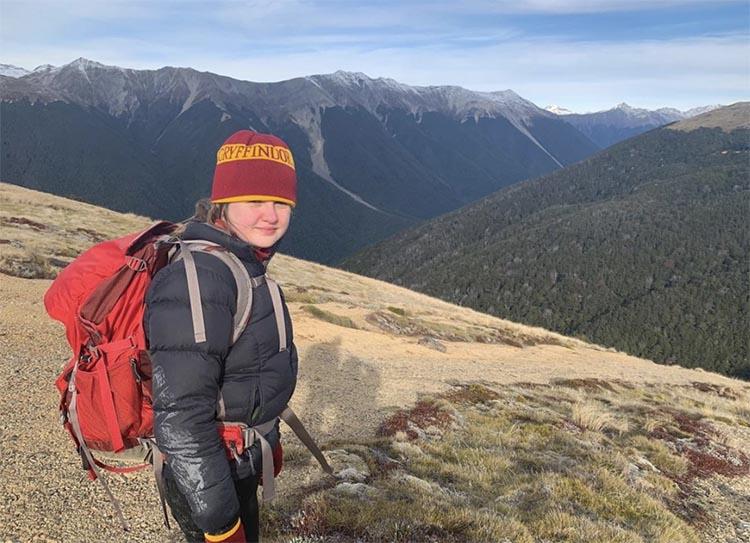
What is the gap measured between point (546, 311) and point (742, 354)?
5109 cm

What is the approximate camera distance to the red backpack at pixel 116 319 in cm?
295

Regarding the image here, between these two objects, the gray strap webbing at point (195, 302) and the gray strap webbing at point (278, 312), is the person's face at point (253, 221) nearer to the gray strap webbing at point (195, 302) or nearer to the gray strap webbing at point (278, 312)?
the gray strap webbing at point (278, 312)

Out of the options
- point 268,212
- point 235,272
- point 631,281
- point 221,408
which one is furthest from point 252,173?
point 631,281

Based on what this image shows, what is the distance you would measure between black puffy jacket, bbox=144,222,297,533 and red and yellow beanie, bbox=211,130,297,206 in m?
0.31

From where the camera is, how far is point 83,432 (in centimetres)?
330

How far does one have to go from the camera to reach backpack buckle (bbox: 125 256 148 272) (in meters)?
2.95

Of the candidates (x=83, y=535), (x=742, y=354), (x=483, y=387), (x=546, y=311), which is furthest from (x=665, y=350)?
(x=83, y=535)

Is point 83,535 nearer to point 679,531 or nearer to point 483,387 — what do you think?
point 679,531

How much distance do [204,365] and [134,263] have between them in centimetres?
73

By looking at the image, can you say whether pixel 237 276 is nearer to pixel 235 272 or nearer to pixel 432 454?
pixel 235 272

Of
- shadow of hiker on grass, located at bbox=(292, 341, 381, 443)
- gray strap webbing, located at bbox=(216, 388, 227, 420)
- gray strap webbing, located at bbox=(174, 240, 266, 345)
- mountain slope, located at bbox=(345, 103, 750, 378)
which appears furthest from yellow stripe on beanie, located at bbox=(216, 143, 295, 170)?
mountain slope, located at bbox=(345, 103, 750, 378)

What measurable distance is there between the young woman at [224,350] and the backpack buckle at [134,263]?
6.3 inches

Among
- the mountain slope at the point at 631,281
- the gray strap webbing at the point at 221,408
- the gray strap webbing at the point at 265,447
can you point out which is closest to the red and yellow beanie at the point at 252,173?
the gray strap webbing at the point at 221,408

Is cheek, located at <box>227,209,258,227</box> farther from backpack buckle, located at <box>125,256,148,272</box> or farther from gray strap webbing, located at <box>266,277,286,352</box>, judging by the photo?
backpack buckle, located at <box>125,256,148,272</box>
